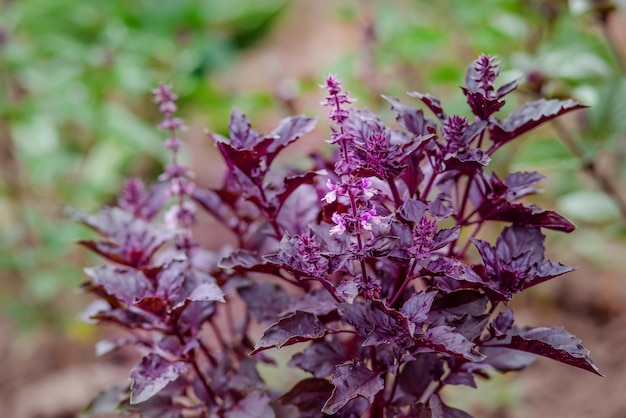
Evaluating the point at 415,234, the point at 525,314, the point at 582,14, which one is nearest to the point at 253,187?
the point at 415,234

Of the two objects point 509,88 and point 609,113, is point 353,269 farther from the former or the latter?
point 609,113

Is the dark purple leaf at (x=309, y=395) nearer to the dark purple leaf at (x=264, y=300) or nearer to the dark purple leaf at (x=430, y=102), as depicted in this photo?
the dark purple leaf at (x=264, y=300)

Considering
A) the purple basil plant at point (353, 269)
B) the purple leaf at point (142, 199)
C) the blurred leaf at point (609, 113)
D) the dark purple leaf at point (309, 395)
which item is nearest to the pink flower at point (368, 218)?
the purple basil plant at point (353, 269)

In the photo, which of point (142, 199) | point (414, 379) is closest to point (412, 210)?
point (414, 379)

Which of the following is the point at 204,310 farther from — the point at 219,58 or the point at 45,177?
the point at 219,58

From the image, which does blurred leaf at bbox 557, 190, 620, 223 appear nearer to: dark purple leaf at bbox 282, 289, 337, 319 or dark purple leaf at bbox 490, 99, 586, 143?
dark purple leaf at bbox 490, 99, 586, 143

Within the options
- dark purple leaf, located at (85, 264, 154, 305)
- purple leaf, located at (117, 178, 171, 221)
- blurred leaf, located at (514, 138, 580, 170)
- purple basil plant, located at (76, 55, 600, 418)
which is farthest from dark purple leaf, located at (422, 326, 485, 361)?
blurred leaf, located at (514, 138, 580, 170)
